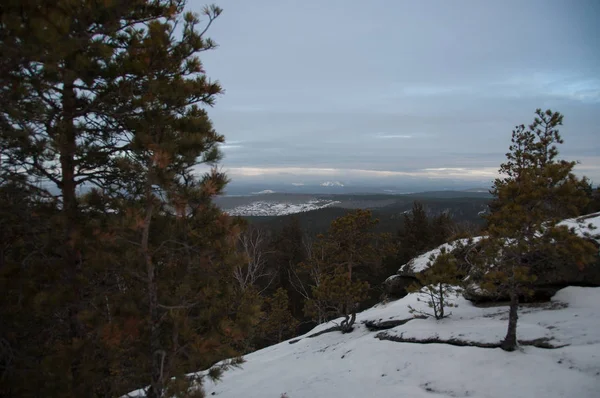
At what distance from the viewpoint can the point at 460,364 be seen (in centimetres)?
623

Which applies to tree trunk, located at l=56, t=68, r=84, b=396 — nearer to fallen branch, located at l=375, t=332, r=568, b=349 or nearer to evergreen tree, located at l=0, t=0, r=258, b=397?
evergreen tree, located at l=0, t=0, r=258, b=397

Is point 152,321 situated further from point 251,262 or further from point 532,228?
point 251,262

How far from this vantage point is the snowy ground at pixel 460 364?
5203 millimetres

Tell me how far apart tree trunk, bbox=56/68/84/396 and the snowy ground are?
2932mm

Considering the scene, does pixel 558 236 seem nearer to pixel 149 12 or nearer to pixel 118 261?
pixel 118 261

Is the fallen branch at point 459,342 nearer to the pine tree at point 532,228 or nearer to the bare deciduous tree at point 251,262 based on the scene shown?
the pine tree at point 532,228

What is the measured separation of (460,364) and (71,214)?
23.9ft

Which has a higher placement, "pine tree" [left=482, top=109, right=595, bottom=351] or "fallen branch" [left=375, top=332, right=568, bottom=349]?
"pine tree" [left=482, top=109, right=595, bottom=351]

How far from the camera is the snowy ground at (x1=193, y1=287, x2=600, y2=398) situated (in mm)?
5203

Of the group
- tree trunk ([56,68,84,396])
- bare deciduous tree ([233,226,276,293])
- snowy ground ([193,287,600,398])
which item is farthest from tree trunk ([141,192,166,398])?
bare deciduous tree ([233,226,276,293])

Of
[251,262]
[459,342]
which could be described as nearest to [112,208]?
[459,342]

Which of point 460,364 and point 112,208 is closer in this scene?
point 112,208

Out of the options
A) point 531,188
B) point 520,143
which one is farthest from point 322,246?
point 531,188

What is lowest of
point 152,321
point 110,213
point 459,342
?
point 459,342
